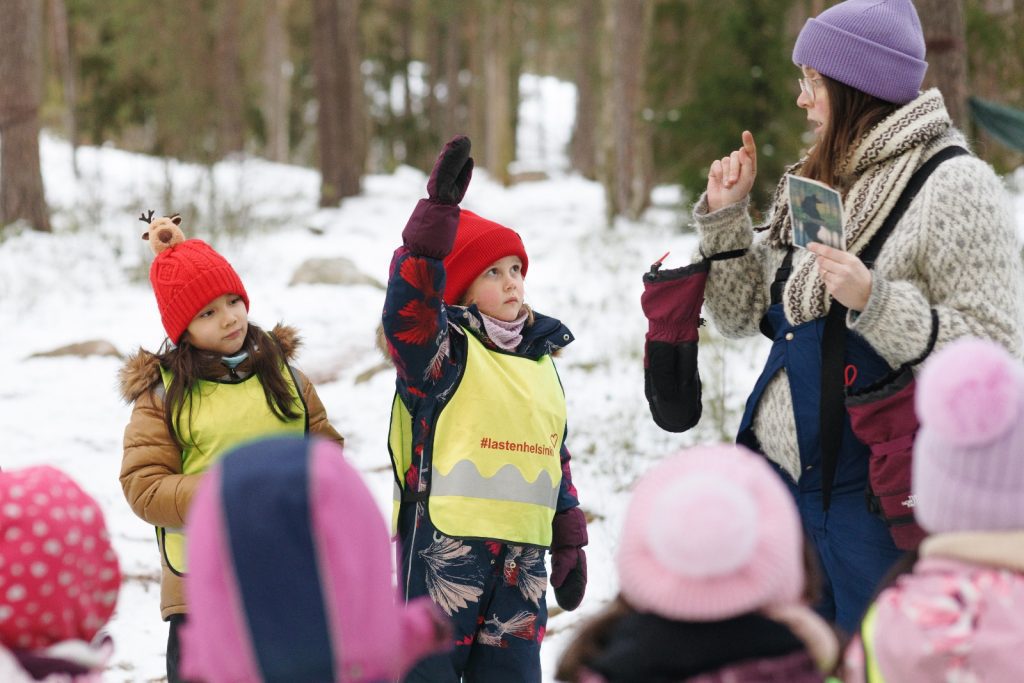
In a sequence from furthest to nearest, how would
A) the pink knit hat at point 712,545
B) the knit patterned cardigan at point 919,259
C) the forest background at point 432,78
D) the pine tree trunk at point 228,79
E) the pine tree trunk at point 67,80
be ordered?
the pine tree trunk at point 228,79, the pine tree trunk at point 67,80, the forest background at point 432,78, the knit patterned cardigan at point 919,259, the pink knit hat at point 712,545

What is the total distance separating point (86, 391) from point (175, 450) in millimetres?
4504

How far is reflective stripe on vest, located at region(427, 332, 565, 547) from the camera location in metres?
2.81

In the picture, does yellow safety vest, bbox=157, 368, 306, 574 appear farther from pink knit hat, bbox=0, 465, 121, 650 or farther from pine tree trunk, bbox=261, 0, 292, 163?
pine tree trunk, bbox=261, 0, 292, 163

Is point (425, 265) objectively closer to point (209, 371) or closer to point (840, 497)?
point (209, 371)

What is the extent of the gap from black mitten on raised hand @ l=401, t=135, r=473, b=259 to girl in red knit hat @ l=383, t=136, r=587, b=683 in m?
0.04

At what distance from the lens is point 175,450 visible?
2.90m

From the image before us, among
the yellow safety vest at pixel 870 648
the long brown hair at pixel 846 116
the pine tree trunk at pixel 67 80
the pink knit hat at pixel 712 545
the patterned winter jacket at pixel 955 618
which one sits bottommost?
the pine tree trunk at pixel 67 80

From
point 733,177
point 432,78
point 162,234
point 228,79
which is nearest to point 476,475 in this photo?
point 733,177

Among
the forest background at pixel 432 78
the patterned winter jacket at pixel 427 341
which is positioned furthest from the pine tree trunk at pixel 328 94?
the patterned winter jacket at pixel 427 341

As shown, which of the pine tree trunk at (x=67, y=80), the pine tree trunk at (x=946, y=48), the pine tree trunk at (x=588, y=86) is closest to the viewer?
the pine tree trunk at (x=946, y=48)

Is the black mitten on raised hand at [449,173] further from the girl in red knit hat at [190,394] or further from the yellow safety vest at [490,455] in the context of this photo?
the girl in red knit hat at [190,394]

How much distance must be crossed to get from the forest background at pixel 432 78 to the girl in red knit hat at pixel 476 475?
98.0 inches

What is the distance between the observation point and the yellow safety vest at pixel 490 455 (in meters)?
2.81

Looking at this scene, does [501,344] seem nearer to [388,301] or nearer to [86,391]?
[388,301]
